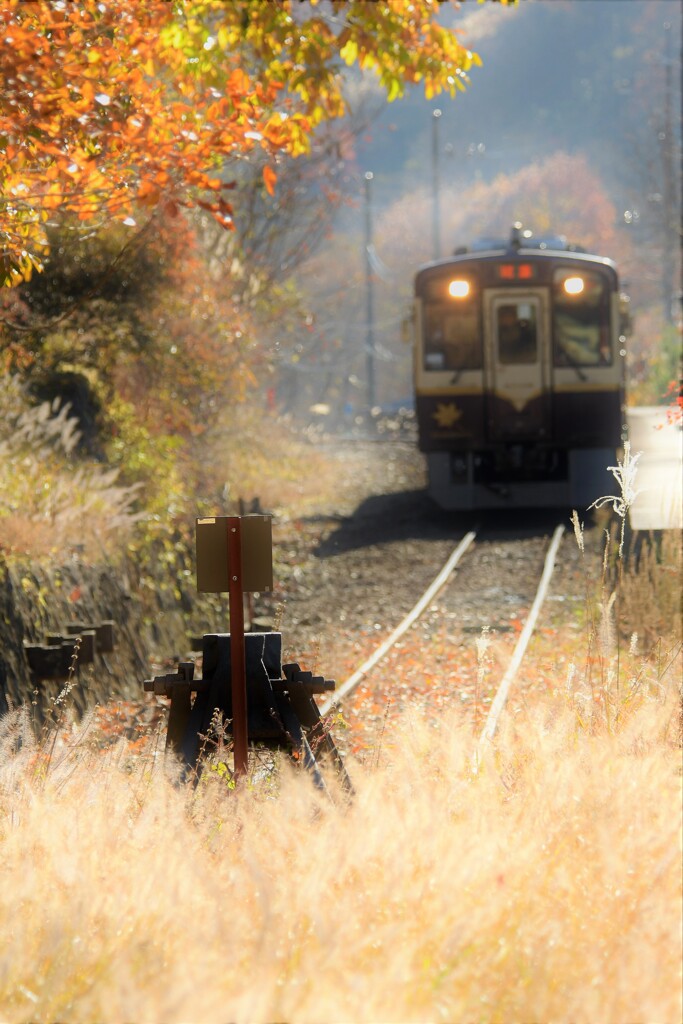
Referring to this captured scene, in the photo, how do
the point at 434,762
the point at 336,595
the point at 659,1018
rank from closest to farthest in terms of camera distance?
the point at 659,1018 < the point at 434,762 < the point at 336,595

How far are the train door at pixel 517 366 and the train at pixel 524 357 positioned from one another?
1 cm

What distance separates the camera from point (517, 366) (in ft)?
58.3

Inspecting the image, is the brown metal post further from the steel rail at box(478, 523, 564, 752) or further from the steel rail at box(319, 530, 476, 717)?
the steel rail at box(319, 530, 476, 717)

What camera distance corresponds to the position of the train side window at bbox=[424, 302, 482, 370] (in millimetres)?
17859

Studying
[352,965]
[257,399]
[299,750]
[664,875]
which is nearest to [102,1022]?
[352,965]

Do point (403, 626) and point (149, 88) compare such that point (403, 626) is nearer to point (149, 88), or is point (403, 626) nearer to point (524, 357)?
point (149, 88)

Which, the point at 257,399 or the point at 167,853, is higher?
the point at 257,399

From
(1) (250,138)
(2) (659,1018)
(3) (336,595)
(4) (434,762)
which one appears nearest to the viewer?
(2) (659,1018)

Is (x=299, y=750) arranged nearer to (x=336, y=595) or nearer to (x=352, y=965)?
(x=352, y=965)

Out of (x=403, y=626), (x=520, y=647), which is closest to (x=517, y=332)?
(x=403, y=626)

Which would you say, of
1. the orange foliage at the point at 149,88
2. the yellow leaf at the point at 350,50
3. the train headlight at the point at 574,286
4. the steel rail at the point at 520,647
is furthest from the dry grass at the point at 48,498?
the train headlight at the point at 574,286

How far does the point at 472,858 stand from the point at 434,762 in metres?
1.20

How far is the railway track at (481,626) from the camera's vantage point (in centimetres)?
796

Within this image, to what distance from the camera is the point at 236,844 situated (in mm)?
4676
